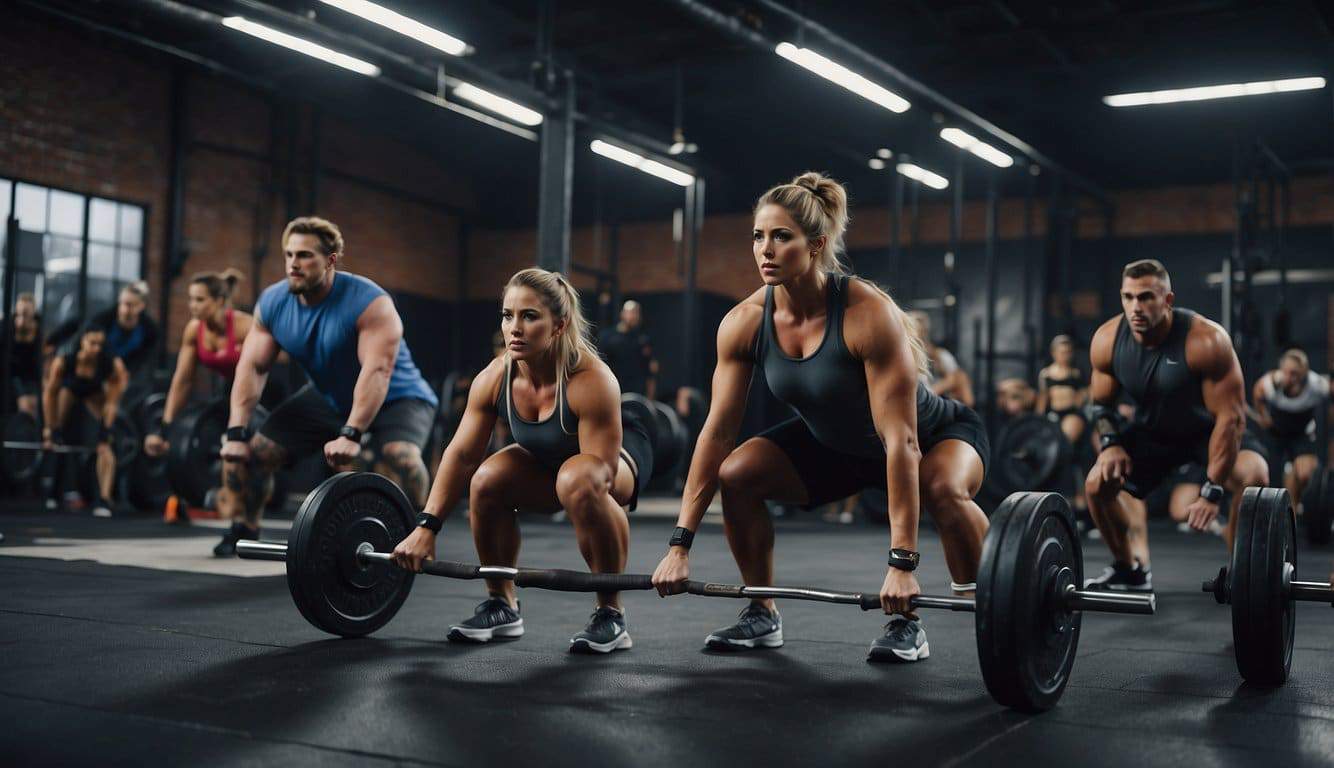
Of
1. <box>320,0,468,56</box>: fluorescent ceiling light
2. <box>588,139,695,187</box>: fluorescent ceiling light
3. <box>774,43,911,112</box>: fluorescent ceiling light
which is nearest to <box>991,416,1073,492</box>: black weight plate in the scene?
<box>774,43,911,112</box>: fluorescent ceiling light

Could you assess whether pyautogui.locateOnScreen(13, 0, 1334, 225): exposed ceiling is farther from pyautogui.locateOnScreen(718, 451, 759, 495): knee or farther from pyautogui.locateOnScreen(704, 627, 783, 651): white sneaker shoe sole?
pyautogui.locateOnScreen(704, 627, 783, 651): white sneaker shoe sole

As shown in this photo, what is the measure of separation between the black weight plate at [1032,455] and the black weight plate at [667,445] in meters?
1.77

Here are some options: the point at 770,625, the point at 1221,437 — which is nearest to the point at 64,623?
the point at 770,625

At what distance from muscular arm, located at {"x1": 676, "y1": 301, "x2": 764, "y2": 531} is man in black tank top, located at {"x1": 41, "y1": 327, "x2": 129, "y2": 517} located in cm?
520

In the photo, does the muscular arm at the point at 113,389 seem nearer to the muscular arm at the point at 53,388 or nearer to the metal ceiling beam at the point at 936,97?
the muscular arm at the point at 53,388

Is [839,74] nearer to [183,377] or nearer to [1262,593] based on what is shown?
[183,377]

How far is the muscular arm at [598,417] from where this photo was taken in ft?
8.32

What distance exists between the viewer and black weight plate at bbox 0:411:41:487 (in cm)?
813

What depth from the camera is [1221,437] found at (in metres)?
3.34

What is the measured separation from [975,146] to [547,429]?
24.3 ft

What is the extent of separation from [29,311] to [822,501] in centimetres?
621

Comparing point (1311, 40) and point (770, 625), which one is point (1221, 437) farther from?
point (1311, 40)

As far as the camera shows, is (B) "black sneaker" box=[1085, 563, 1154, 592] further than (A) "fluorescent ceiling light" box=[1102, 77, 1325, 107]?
No

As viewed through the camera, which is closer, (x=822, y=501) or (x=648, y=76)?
(x=822, y=501)
